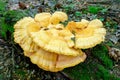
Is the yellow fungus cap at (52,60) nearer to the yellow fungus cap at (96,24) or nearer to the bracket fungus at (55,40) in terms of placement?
the bracket fungus at (55,40)

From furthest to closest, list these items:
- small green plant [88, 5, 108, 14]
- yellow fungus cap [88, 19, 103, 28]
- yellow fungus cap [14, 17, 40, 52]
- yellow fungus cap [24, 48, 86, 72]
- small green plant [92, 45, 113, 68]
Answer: small green plant [88, 5, 108, 14] < small green plant [92, 45, 113, 68] < yellow fungus cap [88, 19, 103, 28] < yellow fungus cap [14, 17, 40, 52] < yellow fungus cap [24, 48, 86, 72]

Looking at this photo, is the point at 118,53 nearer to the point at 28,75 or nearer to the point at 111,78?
the point at 111,78

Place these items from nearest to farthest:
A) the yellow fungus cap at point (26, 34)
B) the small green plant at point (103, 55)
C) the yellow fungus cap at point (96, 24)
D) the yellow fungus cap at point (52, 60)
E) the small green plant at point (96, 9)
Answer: the yellow fungus cap at point (52, 60) → the yellow fungus cap at point (26, 34) → the yellow fungus cap at point (96, 24) → the small green plant at point (103, 55) → the small green plant at point (96, 9)

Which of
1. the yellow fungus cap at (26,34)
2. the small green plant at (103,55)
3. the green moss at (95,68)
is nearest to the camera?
the yellow fungus cap at (26,34)

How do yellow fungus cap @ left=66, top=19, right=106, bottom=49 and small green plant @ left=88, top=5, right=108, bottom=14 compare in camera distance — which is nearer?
yellow fungus cap @ left=66, top=19, right=106, bottom=49

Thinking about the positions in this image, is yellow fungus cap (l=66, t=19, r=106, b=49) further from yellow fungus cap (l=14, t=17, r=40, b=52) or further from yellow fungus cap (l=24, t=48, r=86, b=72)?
yellow fungus cap (l=14, t=17, r=40, b=52)

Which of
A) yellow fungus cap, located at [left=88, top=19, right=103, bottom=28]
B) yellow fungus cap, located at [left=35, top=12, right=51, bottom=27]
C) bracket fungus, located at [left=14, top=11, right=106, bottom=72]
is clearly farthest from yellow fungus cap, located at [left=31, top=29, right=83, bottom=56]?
yellow fungus cap, located at [left=88, top=19, right=103, bottom=28]

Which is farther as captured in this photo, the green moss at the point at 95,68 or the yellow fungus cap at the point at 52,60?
the green moss at the point at 95,68

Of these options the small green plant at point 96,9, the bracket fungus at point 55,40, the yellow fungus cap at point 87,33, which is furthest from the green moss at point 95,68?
the small green plant at point 96,9

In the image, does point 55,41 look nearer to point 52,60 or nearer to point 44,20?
point 52,60
